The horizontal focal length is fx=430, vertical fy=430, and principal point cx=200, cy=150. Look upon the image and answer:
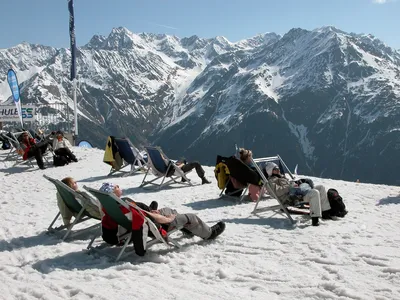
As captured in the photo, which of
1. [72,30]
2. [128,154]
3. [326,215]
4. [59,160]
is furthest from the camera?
[72,30]

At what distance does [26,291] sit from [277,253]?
3.47m

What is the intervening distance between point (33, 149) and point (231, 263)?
1295cm

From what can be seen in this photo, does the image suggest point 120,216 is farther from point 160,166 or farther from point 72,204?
point 160,166

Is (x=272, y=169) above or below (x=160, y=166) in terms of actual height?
above

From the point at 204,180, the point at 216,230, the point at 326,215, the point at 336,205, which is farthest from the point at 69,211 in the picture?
the point at 204,180

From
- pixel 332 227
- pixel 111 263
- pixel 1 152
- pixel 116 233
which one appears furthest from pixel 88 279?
pixel 1 152

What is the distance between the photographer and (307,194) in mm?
8078

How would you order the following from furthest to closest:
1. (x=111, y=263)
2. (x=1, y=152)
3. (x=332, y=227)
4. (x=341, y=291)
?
1. (x=1, y=152)
2. (x=332, y=227)
3. (x=111, y=263)
4. (x=341, y=291)

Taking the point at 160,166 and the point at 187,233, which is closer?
the point at 187,233

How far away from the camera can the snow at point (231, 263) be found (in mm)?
5000

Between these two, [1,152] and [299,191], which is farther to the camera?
[1,152]

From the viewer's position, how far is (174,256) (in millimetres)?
6301

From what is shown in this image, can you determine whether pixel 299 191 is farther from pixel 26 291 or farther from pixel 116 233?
pixel 26 291

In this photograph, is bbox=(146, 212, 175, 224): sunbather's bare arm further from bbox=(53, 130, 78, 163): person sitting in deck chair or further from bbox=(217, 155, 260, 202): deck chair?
bbox=(53, 130, 78, 163): person sitting in deck chair
